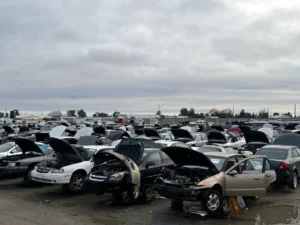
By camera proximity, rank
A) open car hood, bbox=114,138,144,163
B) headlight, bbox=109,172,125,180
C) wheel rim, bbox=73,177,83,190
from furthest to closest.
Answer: wheel rim, bbox=73,177,83,190 < open car hood, bbox=114,138,144,163 < headlight, bbox=109,172,125,180

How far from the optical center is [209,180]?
30.6 feet

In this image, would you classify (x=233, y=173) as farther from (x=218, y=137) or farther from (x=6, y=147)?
(x=218, y=137)

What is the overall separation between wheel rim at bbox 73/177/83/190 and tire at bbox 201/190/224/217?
15.3 feet

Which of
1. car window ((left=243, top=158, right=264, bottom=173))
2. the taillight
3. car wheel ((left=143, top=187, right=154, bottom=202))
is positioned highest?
car window ((left=243, top=158, right=264, bottom=173))

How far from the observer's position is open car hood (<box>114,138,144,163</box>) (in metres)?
11.5

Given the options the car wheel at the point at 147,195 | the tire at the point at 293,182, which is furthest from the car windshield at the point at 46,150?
the tire at the point at 293,182

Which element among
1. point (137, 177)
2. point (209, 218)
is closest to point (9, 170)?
point (137, 177)

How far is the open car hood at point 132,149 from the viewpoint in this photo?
1154cm

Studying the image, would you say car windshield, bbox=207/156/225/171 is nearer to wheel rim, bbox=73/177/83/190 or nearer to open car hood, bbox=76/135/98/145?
wheel rim, bbox=73/177/83/190

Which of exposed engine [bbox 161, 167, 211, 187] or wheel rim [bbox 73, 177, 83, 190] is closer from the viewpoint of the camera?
exposed engine [bbox 161, 167, 211, 187]

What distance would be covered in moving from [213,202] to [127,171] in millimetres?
2589

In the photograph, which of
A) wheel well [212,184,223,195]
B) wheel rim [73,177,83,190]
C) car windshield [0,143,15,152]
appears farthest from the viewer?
car windshield [0,143,15,152]

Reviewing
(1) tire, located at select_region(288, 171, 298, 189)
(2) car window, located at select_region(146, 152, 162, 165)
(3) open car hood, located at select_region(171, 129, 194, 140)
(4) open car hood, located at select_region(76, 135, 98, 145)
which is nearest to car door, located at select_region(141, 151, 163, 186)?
(2) car window, located at select_region(146, 152, 162, 165)

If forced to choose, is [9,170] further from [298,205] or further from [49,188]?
[298,205]
